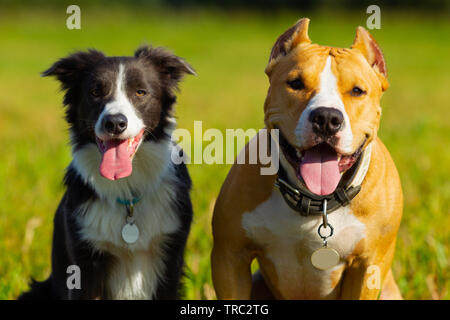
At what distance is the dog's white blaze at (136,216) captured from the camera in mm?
3441

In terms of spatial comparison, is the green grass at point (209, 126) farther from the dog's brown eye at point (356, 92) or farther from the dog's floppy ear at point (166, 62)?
the dog's brown eye at point (356, 92)

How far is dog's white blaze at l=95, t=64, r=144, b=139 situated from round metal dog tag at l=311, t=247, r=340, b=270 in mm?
1215

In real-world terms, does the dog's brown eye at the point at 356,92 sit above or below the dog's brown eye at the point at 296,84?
below

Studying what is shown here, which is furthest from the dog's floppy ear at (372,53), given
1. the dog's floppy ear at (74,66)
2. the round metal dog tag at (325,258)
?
the dog's floppy ear at (74,66)

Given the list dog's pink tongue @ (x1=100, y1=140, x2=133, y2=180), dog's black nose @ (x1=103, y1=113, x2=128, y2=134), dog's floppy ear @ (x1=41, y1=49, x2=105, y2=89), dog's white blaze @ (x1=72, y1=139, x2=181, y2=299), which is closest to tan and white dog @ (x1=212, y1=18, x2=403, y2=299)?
dog's white blaze @ (x1=72, y1=139, x2=181, y2=299)

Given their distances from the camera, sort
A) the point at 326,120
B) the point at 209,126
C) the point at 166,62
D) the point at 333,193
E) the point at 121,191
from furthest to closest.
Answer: the point at 209,126 → the point at 166,62 → the point at 121,191 → the point at 333,193 → the point at 326,120

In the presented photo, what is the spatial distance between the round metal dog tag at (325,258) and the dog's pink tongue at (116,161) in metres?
1.13

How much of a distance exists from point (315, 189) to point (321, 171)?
10 centimetres

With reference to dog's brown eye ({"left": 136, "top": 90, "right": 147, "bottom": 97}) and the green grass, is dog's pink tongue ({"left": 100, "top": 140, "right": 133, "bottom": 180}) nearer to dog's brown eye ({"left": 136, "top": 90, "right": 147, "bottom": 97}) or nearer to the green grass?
dog's brown eye ({"left": 136, "top": 90, "right": 147, "bottom": 97})

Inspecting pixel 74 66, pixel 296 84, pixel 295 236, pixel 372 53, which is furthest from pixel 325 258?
pixel 74 66

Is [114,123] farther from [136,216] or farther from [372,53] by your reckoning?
[372,53]

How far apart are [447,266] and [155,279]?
2.03 metres

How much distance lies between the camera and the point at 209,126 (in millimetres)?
8977
